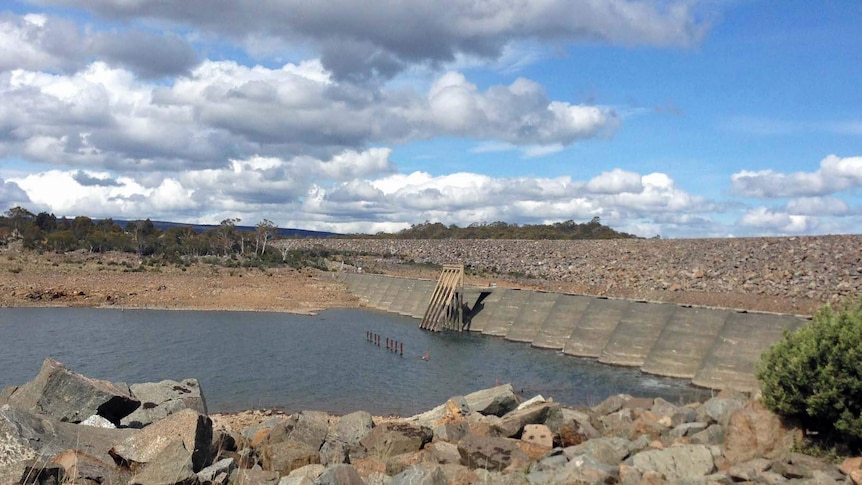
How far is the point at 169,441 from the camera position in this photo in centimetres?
1016

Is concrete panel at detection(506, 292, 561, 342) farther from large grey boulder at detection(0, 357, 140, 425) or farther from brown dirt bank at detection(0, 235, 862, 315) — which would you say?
large grey boulder at detection(0, 357, 140, 425)

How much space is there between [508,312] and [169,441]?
36.4 m

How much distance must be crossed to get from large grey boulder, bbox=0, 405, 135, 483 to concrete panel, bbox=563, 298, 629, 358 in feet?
88.5

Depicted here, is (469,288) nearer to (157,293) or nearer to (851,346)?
(157,293)

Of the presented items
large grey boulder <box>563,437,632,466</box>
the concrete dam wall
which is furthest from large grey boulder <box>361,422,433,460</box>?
the concrete dam wall

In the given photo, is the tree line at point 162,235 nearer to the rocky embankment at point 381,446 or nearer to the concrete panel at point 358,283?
the concrete panel at point 358,283

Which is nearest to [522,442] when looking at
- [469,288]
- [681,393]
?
[681,393]

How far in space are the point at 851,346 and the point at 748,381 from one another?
50.2 ft

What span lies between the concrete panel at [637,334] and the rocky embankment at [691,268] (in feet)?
27.8

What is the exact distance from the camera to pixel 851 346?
11.7 meters

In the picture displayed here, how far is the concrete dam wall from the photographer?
2683cm

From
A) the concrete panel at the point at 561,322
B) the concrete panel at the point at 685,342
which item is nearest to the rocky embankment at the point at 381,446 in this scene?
the concrete panel at the point at 685,342

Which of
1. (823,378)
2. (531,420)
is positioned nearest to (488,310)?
(531,420)

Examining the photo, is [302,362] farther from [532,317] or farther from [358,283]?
[358,283]
